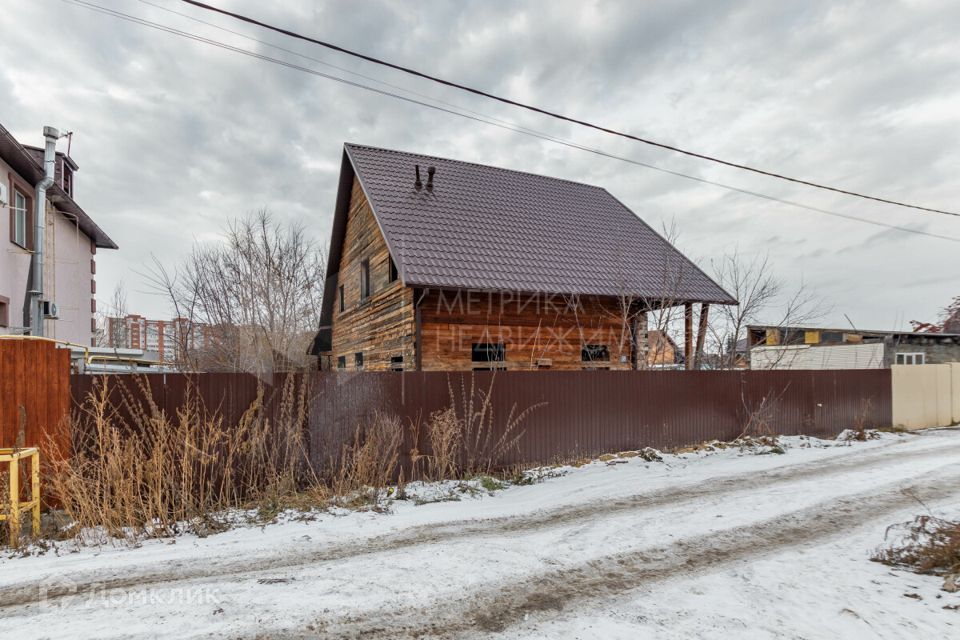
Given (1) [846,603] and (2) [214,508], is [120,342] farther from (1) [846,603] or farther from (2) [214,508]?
(1) [846,603]

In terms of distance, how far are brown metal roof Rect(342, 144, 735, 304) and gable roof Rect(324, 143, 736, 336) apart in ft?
0.09

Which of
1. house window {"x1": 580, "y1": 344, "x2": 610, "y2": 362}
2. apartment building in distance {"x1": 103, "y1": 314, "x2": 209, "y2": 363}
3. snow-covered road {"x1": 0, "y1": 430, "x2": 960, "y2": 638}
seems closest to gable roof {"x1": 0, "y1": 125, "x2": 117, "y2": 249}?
apartment building in distance {"x1": 103, "y1": 314, "x2": 209, "y2": 363}

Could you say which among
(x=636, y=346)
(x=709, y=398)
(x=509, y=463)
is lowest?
(x=509, y=463)

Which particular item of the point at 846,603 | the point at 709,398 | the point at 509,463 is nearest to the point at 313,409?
the point at 509,463

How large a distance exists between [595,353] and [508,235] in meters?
3.65

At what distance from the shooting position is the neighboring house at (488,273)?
1052 cm

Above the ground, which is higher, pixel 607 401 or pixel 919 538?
pixel 607 401

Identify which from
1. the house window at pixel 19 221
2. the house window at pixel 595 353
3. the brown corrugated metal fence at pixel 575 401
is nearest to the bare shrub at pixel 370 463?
the brown corrugated metal fence at pixel 575 401

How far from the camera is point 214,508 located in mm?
5766

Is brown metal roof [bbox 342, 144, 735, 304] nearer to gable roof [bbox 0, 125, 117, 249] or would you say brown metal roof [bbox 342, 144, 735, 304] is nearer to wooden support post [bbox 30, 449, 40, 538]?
wooden support post [bbox 30, 449, 40, 538]

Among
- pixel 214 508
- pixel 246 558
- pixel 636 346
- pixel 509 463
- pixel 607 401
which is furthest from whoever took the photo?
pixel 636 346

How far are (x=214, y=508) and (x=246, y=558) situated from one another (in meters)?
1.86

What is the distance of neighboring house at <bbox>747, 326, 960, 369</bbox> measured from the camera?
69.6 feet

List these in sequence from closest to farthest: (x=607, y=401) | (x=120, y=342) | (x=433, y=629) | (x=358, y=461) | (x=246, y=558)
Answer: (x=433, y=629) < (x=246, y=558) < (x=358, y=461) < (x=607, y=401) < (x=120, y=342)
